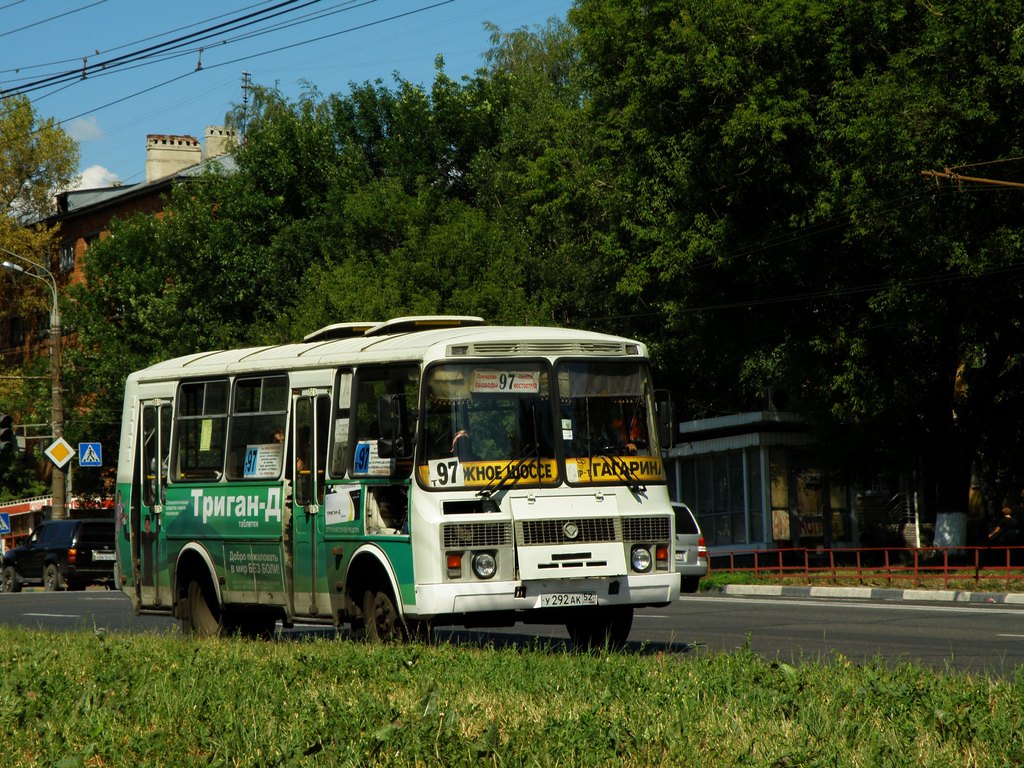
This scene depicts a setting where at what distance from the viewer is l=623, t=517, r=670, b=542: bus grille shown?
13.5 m

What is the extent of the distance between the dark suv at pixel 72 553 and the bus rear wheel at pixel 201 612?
1943 cm

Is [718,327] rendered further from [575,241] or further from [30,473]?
[30,473]

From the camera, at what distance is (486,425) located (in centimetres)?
1329

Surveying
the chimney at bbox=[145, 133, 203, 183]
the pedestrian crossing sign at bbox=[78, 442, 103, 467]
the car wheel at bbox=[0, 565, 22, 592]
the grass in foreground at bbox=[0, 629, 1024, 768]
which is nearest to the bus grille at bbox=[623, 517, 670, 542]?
the grass in foreground at bbox=[0, 629, 1024, 768]

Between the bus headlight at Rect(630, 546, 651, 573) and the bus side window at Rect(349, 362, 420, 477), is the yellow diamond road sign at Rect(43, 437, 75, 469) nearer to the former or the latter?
the bus side window at Rect(349, 362, 420, 477)

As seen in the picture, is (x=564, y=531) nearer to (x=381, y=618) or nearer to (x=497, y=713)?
(x=381, y=618)

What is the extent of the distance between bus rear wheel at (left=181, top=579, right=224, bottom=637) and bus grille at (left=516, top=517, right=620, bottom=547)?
4645mm

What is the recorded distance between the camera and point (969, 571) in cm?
2703

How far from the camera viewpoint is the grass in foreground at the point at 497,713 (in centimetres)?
691

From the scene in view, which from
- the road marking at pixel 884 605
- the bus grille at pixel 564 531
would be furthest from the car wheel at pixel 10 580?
the bus grille at pixel 564 531

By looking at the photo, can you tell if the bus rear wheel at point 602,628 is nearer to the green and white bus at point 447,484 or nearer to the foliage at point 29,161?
the green and white bus at point 447,484

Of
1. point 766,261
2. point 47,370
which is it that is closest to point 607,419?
point 766,261

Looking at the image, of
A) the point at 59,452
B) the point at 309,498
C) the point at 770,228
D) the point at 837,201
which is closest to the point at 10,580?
the point at 59,452

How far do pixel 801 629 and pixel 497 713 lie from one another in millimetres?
9596
